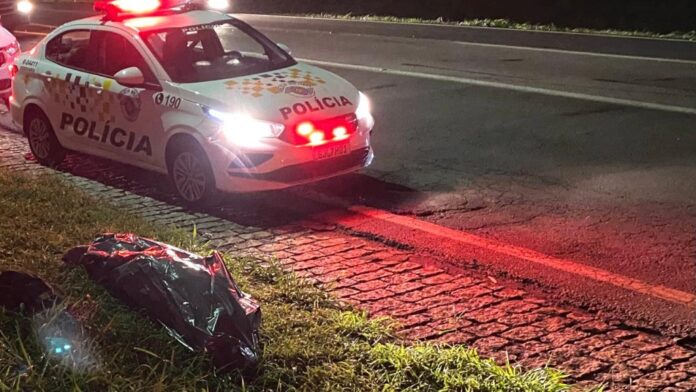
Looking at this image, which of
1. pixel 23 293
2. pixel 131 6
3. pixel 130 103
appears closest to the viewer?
pixel 23 293

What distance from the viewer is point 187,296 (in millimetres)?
4672

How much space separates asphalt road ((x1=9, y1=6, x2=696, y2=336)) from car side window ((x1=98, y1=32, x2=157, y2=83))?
164 centimetres

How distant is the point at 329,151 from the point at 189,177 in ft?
3.84

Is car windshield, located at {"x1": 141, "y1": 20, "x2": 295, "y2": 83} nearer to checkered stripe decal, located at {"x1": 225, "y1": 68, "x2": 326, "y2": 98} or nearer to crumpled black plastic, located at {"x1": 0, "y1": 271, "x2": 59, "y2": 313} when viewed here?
checkered stripe decal, located at {"x1": 225, "y1": 68, "x2": 326, "y2": 98}

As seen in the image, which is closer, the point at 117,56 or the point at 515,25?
the point at 117,56

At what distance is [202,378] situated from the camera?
4.23m

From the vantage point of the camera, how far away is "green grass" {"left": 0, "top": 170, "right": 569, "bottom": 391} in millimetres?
4219

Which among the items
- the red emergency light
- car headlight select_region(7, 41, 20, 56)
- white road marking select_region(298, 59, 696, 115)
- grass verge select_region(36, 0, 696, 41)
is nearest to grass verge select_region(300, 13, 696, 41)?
grass verge select_region(36, 0, 696, 41)

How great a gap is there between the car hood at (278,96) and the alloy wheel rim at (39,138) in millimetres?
2102

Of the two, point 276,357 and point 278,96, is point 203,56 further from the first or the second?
point 276,357

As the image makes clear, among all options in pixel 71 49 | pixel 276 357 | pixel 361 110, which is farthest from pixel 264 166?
pixel 276 357

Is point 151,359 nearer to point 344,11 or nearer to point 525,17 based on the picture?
point 525,17

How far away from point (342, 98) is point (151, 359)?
4116 millimetres

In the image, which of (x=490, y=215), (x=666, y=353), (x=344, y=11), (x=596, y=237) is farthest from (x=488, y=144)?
(x=344, y=11)
